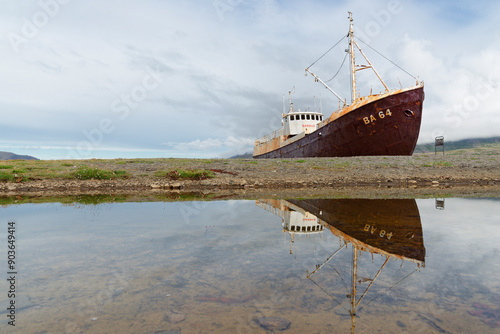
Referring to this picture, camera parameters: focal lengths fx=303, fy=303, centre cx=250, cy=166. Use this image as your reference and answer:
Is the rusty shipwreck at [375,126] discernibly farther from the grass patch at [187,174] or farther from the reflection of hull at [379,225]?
the reflection of hull at [379,225]

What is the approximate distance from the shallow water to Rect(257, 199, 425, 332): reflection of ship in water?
4 cm

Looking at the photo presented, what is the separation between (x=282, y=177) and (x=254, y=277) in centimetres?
1591

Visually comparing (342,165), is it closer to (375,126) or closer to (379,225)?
(375,126)

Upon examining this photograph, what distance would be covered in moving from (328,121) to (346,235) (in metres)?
27.4

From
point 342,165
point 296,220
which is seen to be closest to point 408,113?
point 342,165

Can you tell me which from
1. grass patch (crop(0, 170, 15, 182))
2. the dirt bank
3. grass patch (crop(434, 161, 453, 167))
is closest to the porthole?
the dirt bank

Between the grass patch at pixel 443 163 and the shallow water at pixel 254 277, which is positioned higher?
the grass patch at pixel 443 163

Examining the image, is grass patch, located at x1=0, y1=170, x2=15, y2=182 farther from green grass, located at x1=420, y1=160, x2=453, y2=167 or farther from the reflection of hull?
green grass, located at x1=420, y1=160, x2=453, y2=167

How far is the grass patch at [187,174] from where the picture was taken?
66.2 feet

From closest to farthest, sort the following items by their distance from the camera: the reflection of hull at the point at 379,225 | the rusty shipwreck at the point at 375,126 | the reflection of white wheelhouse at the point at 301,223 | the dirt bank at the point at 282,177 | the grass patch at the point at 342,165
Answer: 1. the reflection of hull at the point at 379,225
2. the reflection of white wheelhouse at the point at 301,223
3. the dirt bank at the point at 282,177
4. the grass patch at the point at 342,165
5. the rusty shipwreck at the point at 375,126

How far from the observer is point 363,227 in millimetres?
7020

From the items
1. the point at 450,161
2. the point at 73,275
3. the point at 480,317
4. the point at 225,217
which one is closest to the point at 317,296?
the point at 480,317

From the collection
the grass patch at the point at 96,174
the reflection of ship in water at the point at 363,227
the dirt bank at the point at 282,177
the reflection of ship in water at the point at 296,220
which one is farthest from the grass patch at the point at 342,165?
the grass patch at the point at 96,174

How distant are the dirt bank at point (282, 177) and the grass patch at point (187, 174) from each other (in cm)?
28
